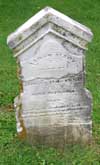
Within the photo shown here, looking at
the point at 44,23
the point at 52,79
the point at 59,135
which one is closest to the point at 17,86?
the point at 59,135

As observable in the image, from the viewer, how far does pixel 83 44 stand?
578 cm

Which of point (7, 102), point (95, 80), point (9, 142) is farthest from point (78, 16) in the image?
point (9, 142)

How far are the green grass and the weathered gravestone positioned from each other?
194 mm

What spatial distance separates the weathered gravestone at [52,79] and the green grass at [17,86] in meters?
0.19

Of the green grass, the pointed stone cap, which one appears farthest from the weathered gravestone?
the green grass

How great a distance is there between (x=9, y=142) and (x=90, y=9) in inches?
357

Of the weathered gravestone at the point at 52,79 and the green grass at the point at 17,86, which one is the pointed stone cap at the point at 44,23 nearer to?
the weathered gravestone at the point at 52,79

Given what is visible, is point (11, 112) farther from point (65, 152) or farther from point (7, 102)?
point (65, 152)

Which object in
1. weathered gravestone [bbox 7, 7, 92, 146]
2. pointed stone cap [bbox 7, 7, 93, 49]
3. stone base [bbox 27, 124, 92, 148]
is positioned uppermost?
pointed stone cap [bbox 7, 7, 93, 49]

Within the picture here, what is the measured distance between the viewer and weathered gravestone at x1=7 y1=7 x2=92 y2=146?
5.69 m

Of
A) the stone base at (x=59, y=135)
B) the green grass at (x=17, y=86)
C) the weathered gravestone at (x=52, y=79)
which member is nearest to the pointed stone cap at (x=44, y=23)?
the weathered gravestone at (x=52, y=79)

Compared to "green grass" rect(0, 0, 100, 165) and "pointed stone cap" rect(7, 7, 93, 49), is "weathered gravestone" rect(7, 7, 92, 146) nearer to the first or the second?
"pointed stone cap" rect(7, 7, 93, 49)

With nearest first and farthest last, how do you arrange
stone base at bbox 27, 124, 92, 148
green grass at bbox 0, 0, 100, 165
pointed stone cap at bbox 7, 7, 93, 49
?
pointed stone cap at bbox 7, 7, 93, 49 → green grass at bbox 0, 0, 100, 165 → stone base at bbox 27, 124, 92, 148

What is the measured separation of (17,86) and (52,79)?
2769mm
